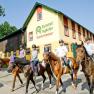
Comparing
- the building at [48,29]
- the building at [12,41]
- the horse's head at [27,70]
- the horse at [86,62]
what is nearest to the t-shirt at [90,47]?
the horse at [86,62]

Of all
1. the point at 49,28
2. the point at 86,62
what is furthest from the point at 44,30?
the point at 86,62

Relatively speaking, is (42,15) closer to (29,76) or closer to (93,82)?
(29,76)

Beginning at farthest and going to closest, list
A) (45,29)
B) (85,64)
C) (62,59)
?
(45,29) → (62,59) → (85,64)

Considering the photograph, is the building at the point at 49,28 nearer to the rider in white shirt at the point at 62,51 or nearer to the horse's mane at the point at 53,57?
the rider in white shirt at the point at 62,51

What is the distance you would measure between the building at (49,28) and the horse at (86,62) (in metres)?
20.2

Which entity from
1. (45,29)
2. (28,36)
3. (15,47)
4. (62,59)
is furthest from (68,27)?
(62,59)

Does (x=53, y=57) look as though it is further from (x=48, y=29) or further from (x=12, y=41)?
(x=12, y=41)

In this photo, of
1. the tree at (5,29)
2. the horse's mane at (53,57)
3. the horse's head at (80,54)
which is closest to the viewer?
the horse's head at (80,54)

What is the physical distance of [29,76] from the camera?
13.7m

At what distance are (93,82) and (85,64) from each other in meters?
1.04

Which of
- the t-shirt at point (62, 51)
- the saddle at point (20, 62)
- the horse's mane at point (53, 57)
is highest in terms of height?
the t-shirt at point (62, 51)

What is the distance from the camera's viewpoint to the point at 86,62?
37.4 ft

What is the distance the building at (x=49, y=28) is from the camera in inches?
1271

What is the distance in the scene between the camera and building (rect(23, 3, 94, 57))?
3228 cm
